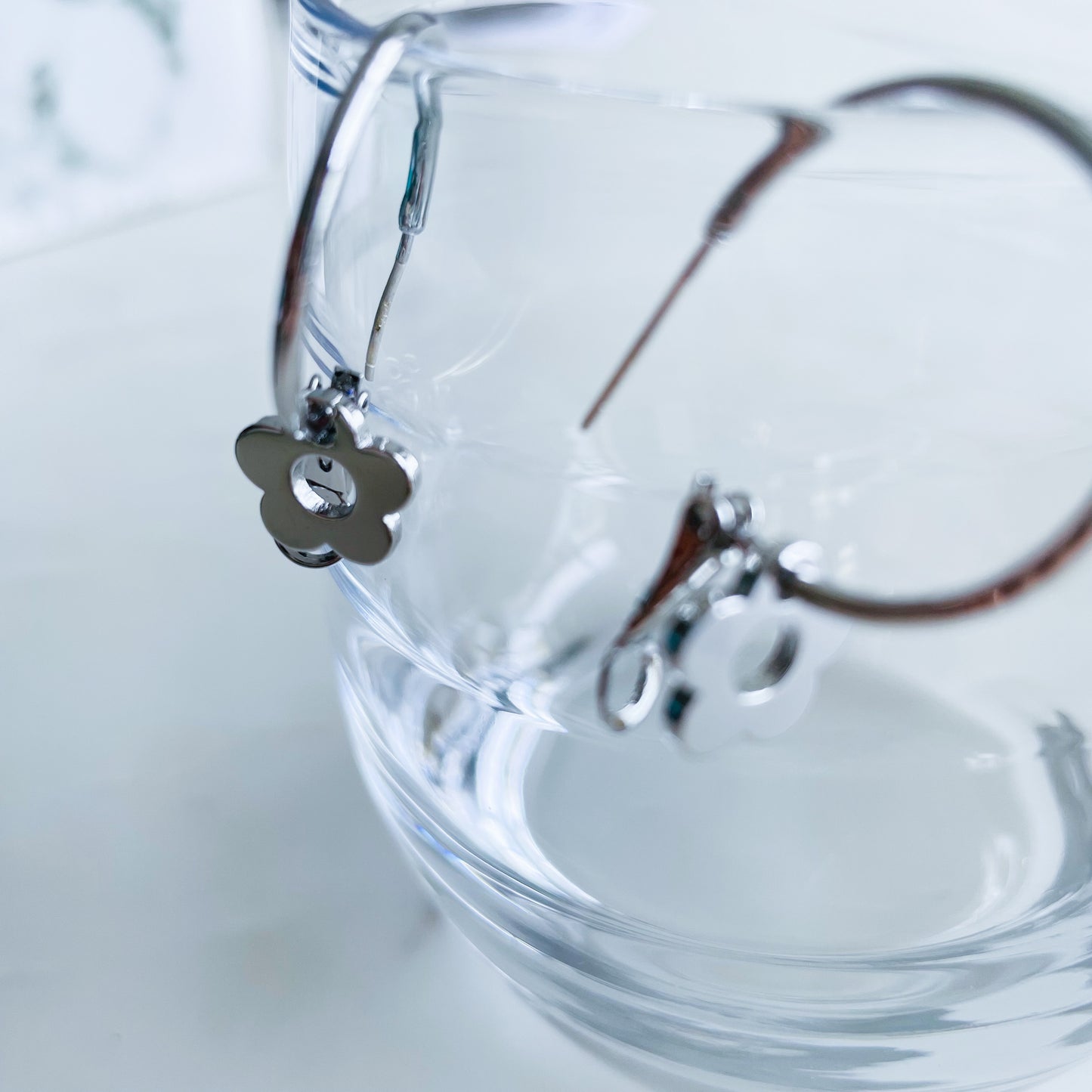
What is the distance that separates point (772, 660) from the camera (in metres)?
0.21

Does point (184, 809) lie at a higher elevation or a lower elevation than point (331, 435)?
lower

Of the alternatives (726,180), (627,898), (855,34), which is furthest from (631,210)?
(855,34)

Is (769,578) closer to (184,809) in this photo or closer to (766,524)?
(766,524)

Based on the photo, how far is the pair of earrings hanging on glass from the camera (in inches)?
7.9

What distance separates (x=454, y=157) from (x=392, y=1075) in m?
0.17

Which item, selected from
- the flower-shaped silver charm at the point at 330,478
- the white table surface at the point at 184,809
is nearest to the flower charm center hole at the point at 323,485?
the flower-shaped silver charm at the point at 330,478

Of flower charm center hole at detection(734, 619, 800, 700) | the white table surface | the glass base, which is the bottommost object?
the white table surface

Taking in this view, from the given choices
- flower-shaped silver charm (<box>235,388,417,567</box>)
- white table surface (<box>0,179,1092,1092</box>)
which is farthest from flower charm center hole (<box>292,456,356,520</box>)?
white table surface (<box>0,179,1092,1092</box>)

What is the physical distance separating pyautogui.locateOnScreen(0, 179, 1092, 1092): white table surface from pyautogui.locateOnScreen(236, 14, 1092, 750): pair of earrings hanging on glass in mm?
89

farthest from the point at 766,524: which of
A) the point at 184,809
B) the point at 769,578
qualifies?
the point at 184,809

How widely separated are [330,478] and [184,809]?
0.39ft

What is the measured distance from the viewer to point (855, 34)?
448 millimetres

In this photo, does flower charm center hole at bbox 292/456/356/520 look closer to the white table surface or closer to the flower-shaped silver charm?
the flower-shaped silver charm

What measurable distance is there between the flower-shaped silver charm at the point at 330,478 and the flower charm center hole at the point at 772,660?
6 centimetres
